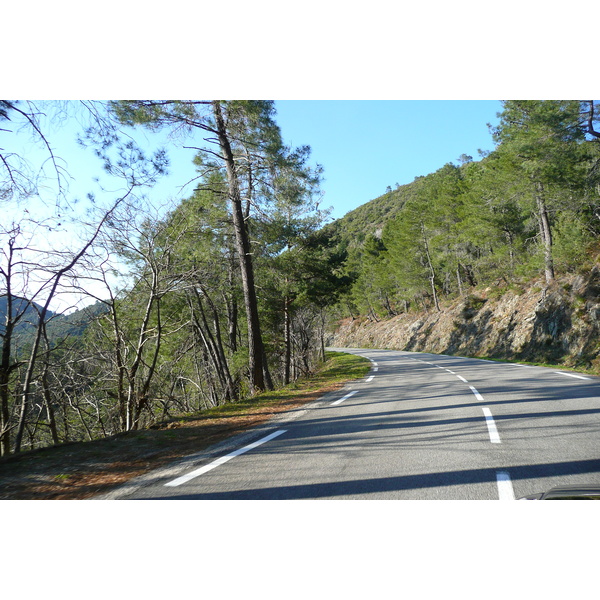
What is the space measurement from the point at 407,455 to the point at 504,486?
3.97 ft

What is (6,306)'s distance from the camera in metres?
6.66

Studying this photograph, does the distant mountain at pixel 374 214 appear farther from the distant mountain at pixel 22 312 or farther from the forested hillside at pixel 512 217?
the distant mountain at pixel 22 312

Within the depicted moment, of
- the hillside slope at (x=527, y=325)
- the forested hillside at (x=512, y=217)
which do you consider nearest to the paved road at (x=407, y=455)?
the hillside slope at (x=527, y=325)

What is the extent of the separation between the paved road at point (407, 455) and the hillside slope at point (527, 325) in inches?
417

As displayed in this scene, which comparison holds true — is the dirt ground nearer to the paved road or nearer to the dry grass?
the dry grass

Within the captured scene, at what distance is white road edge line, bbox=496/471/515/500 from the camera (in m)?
3.03

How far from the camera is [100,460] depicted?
4906 mm

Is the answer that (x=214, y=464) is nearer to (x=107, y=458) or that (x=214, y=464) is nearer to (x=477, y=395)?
(x=107, y=458)

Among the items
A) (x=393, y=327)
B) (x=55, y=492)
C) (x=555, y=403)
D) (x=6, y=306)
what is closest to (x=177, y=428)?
(x=55, y=492)

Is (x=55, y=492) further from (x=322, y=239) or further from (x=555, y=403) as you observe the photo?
(x=322, y=239)

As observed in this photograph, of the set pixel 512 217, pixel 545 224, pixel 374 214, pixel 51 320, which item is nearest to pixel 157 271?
pixel 51 320

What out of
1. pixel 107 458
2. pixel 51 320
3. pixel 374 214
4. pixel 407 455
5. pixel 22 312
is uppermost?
pixel 374 214

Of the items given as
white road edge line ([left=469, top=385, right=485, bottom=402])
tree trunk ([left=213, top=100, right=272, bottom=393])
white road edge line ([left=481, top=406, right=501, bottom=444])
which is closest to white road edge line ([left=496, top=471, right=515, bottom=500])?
white road edge line ([left=481, top=406, right=501, bottom=444])

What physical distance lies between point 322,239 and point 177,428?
1433 centimetres
